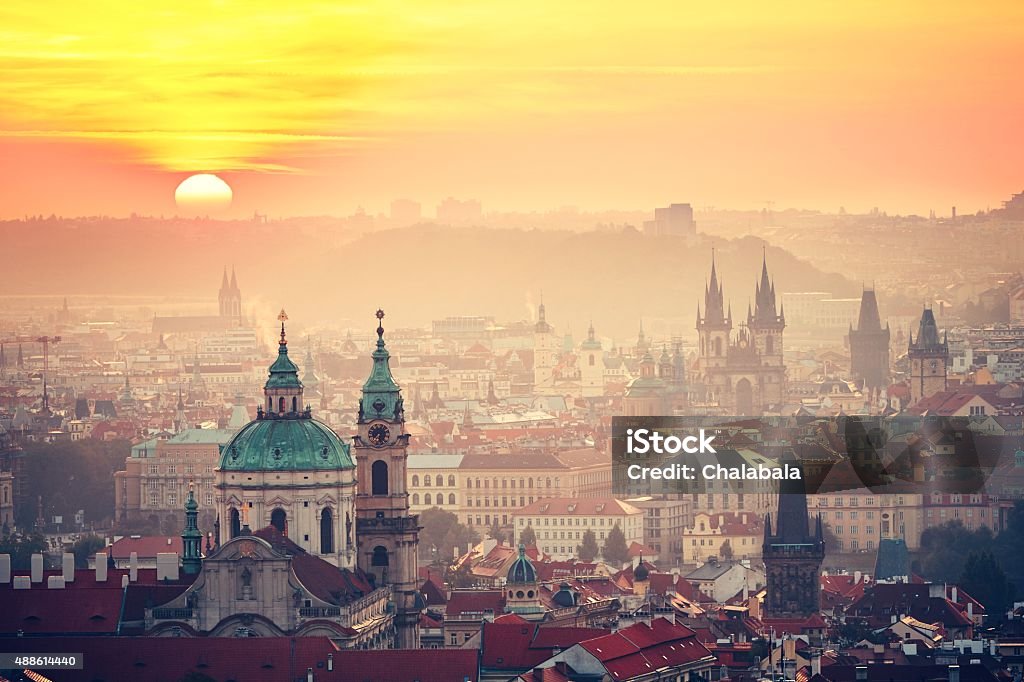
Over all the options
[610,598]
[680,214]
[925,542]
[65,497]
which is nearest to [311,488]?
[610,598]

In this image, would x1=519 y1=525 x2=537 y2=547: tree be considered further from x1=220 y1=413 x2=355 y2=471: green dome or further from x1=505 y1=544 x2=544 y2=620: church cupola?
x1=220 y1=413 x2=355 y2=471: green dome

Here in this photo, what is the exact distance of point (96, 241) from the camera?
566ft

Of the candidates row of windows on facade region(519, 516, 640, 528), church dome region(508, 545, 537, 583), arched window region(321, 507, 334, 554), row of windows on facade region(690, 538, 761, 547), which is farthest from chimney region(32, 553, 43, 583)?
row of windows on facade region(519, 516, 640, 528)

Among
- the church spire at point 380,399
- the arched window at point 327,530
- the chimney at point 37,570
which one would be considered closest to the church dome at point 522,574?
the church spire at point 380,399

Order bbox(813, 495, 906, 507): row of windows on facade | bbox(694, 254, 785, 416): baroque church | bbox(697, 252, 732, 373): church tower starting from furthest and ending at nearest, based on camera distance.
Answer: bbox(697, 252, 732, 373): church tower, bbox(694, 254, 785, 416): baroque church, bbox(813, 495, 906, 507): row of windows on facade

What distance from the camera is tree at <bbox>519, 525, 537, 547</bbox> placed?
107m

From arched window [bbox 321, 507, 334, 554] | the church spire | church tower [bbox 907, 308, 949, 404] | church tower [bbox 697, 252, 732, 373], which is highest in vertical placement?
church tower [bbox 697, 252, 732, 373]

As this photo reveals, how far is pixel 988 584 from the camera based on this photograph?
79.8m

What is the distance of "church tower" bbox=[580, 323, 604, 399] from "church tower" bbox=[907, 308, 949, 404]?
1695 inches

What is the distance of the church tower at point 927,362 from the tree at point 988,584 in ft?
181

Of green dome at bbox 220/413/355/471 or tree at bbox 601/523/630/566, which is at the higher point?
green dome at bbox 220/413/355/471

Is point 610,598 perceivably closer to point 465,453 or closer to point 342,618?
point 342,618

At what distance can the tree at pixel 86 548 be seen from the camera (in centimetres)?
8643

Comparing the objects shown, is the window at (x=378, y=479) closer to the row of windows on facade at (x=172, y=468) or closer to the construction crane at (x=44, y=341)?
the row of windows on facade at (x=172, y=468)
